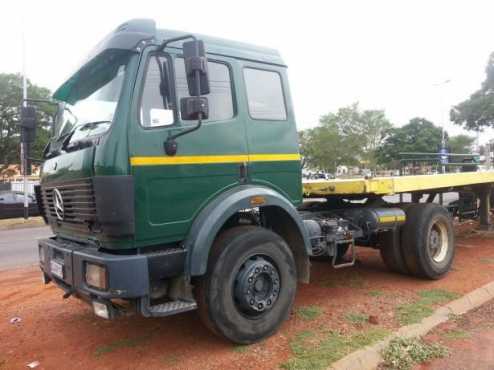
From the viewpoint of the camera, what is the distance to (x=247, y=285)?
3.86 metres

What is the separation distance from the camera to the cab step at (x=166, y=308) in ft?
11.3

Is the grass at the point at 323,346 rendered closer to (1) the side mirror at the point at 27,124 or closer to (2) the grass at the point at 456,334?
(2) the grass at the point at 456,334

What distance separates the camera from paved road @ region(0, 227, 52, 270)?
28.6 ft

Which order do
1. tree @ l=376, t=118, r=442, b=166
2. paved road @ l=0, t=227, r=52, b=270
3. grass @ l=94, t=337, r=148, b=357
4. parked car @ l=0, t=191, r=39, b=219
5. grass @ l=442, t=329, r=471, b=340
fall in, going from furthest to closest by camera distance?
tree @ l=376, t=118, r=442, b=166, parked car @ l=0, t=191, r=39, b=219, paved road @ l=0, t=227, r=52, b=270, grass @ l=442, t=329, r=471, b=340, grass @ l=94, t=337, r=148, b=357

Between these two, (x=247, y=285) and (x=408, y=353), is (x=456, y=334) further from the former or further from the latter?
(x=247, y=285)

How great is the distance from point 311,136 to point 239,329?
142ft

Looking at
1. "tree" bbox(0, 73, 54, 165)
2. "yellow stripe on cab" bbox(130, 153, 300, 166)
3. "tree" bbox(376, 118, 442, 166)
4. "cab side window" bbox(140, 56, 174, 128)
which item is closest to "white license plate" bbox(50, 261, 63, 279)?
"yellow stripe on cab" bbox(130, 153, 300, 166)

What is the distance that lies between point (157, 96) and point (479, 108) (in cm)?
2751

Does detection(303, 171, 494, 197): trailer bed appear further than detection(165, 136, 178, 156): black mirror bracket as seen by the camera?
Yes

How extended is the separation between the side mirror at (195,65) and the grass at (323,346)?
222 centimetres

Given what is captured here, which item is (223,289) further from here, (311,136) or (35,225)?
(311,136)

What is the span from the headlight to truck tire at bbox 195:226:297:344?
80cm

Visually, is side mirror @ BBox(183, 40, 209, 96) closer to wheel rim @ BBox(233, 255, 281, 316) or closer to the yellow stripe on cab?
the yellow stripe on cab

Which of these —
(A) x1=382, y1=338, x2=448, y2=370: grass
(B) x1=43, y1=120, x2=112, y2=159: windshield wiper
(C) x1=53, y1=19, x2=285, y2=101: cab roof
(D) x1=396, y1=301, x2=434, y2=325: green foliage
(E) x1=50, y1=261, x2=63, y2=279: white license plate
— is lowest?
(A) x1=382, y1=338, x2=448, y2=370: grass
